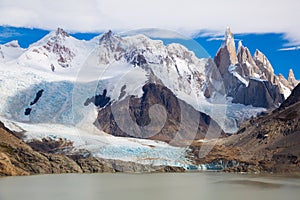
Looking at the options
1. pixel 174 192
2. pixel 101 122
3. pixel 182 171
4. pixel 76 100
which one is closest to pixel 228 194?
pixel 174 192

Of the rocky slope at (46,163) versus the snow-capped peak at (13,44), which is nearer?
the rocky slope at (46,163)

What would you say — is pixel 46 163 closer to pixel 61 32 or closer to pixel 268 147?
pixel 268 147

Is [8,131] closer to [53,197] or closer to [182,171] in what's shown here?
[182,171]

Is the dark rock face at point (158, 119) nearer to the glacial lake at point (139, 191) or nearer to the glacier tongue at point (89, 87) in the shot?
the glacier tongue at point (89, 87)

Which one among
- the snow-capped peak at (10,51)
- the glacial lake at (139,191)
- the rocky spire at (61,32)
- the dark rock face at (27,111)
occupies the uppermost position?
the rocky spire at (61,32)

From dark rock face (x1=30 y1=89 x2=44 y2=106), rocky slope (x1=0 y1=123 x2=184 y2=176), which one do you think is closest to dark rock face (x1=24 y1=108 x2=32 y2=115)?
dark rock face (x1=30 y1=89 x2=44 y2=106)

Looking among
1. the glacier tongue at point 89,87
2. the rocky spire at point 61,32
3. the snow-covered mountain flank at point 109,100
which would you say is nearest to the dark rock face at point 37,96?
the snow-covered mountain flank at point 109,100
